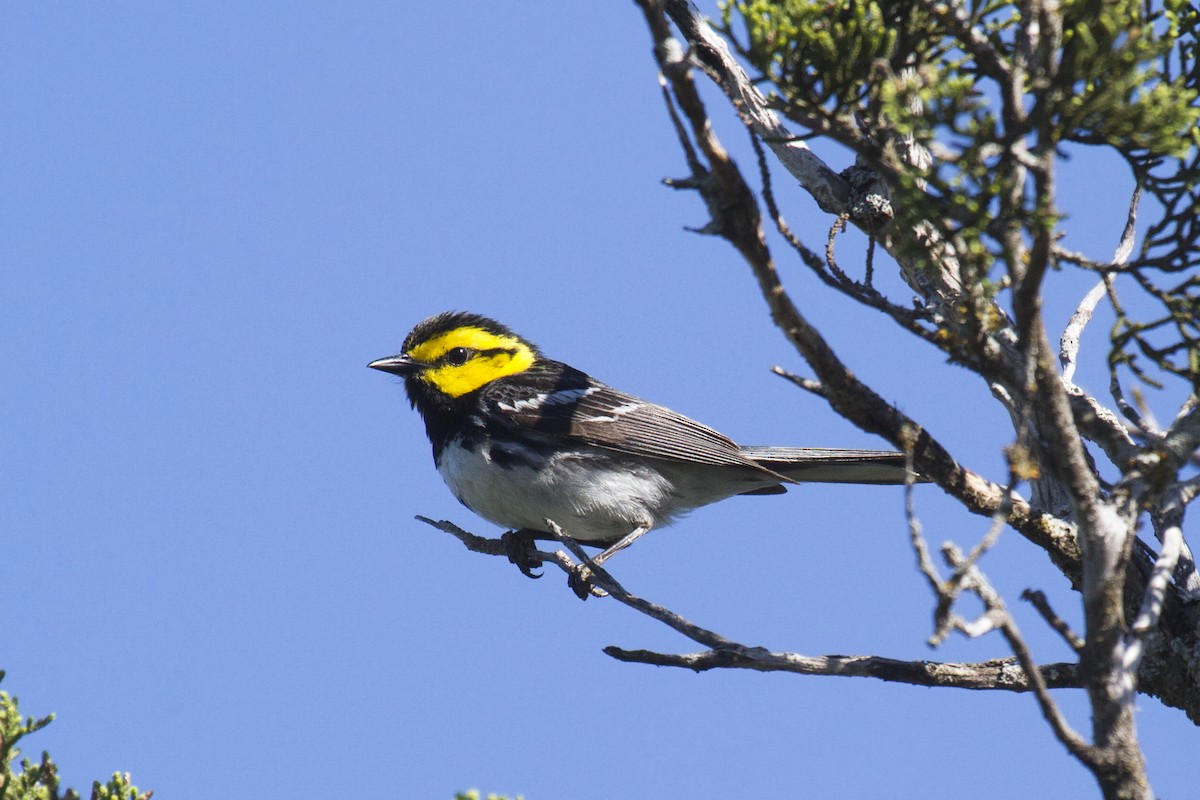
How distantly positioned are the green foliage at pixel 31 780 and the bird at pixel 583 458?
2662 millimetres

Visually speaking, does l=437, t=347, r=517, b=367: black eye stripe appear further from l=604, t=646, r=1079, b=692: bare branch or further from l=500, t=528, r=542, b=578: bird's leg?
l=604, t=646, r=1079, b=692: bare branch

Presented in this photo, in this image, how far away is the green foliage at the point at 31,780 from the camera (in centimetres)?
416

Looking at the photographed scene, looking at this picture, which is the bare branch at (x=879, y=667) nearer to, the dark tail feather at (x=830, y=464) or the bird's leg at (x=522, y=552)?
the dark tail feather at (x=830, y=464)

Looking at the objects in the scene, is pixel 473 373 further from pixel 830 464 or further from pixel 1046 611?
pixel 1046 611

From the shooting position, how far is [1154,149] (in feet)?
10.2

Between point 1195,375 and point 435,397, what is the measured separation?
4660 millimetres

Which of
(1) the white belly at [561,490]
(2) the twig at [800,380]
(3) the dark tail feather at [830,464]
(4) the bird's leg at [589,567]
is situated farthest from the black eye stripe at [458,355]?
(2) the twig at [800,380]

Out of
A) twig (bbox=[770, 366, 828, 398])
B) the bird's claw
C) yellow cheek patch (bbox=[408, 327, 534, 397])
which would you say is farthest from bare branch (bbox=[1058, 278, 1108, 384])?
yellow cheek patch (bbox=[408, 327, 534, 397])

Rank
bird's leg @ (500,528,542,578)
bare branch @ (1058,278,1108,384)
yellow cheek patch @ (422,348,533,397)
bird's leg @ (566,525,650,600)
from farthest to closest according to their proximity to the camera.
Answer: yellow cheek patch @ (422,348,533,397) < bird's leg @ (500,528,542,578) < bird's leg @ (566,525,650,600) < bare branch @ (1058,278,1108,384)

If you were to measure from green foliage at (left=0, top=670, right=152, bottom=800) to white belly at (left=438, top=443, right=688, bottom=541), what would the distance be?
2671 mm

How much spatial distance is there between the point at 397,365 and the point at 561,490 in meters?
1.54

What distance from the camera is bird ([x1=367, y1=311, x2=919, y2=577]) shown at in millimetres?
6418

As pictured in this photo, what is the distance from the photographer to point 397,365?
7.31 meters

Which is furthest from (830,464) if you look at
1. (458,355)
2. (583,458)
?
(458,355)
